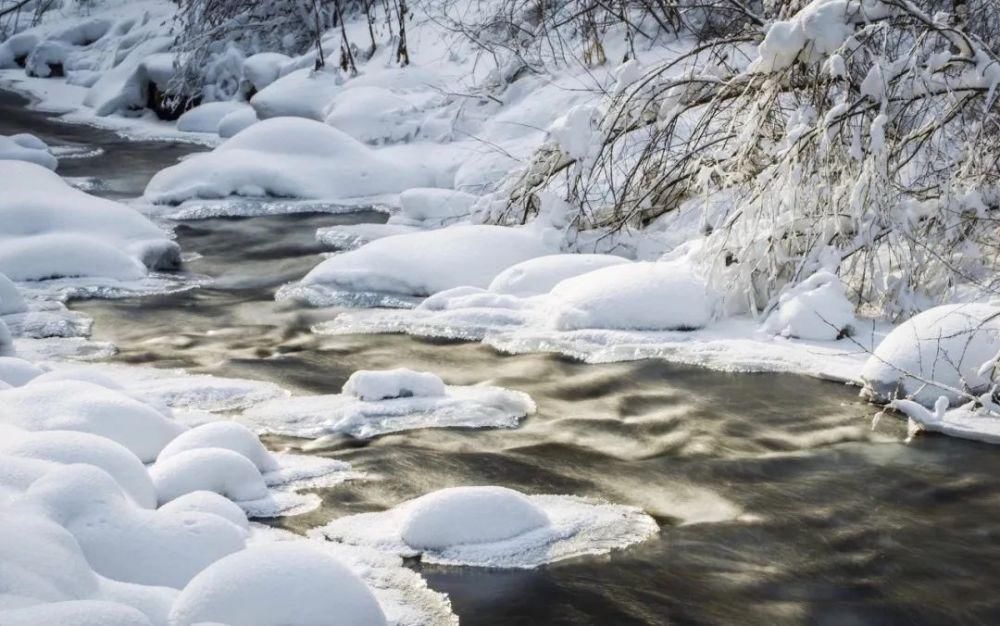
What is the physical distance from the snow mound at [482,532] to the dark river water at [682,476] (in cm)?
8

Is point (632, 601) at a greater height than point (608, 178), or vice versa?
point (608, 178)

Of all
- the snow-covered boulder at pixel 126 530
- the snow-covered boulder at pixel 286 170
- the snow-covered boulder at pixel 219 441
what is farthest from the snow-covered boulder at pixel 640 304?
the snow-covered boulder at pixel 286 170

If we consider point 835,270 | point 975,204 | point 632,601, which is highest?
point 975,204

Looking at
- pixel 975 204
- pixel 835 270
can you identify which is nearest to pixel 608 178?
pixel 835 270

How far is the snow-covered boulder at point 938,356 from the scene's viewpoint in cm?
623

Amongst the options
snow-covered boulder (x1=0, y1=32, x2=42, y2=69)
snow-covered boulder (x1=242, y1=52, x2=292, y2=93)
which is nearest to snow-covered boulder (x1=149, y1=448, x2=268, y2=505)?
snow-covered boulder (x1=242, y1=52, x2=292, y2=93)

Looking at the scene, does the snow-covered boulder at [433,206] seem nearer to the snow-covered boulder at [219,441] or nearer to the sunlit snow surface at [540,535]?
the snow-covered boulder at [219,441]

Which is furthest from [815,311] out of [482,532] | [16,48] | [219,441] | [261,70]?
[16,48]

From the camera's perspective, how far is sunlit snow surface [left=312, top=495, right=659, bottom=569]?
432cm

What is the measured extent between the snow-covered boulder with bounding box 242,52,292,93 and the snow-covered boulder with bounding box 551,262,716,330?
12258 mm

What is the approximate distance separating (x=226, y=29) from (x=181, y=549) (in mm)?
17508

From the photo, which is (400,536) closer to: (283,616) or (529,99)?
(283,616)

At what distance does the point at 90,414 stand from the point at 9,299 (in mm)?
3302

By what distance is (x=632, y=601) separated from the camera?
13.4ft
